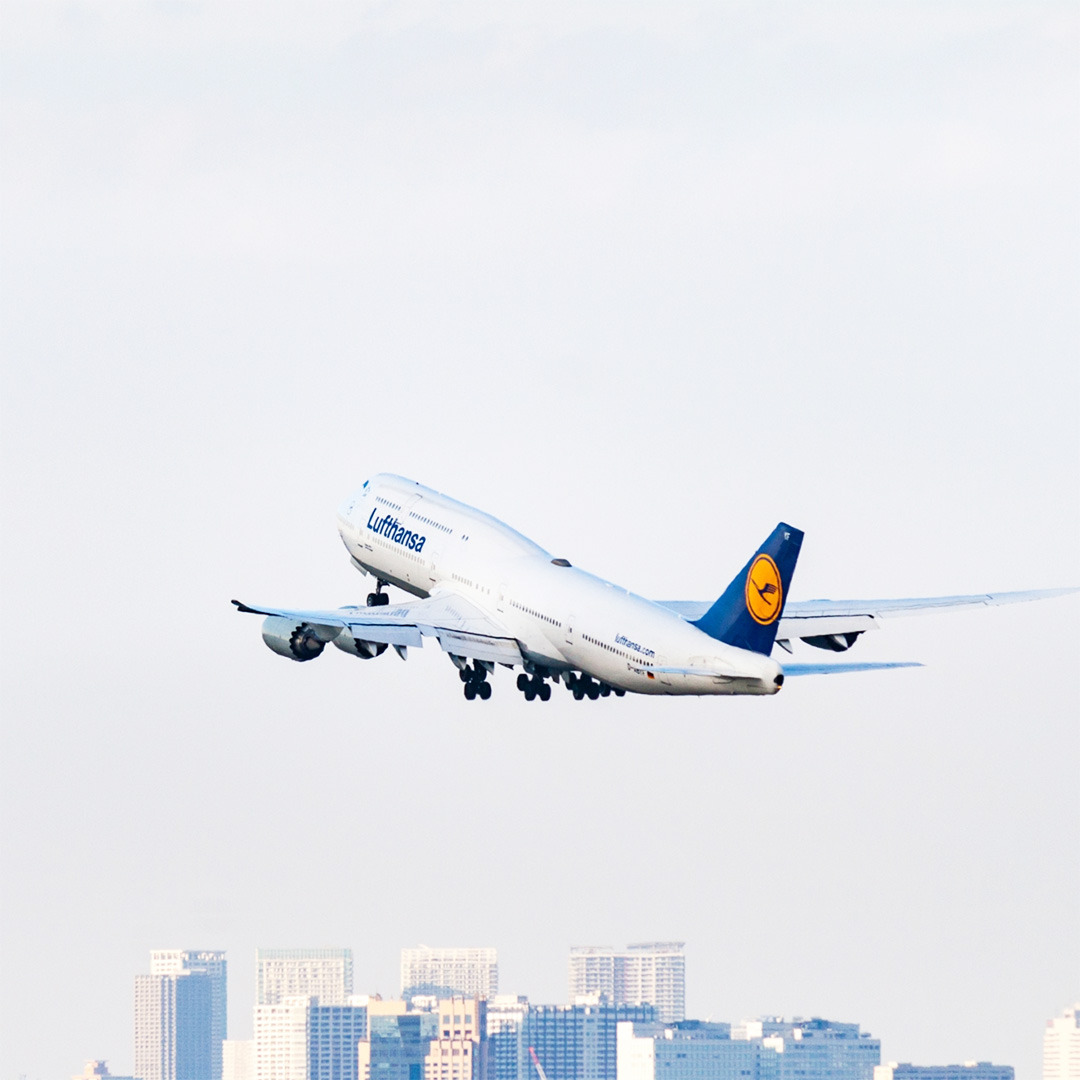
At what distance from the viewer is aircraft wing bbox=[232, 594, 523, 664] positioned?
11012 cm

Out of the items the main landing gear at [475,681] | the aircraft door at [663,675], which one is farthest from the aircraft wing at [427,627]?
the aircraft door at [663,675]

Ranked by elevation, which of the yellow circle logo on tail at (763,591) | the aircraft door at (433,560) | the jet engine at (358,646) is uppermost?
the aircraft door at (433,560)

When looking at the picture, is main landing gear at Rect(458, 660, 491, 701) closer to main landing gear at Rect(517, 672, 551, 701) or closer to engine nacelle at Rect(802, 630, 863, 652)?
main landing gear at Rect(517, 672, 551, 701)

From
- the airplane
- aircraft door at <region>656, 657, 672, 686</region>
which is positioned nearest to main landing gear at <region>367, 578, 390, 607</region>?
the airplane

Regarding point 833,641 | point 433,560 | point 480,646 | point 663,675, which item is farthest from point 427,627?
point 833,641

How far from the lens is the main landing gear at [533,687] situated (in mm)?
114375

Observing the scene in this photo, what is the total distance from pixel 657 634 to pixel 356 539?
2615cm

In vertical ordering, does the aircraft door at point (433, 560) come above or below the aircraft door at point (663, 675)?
above

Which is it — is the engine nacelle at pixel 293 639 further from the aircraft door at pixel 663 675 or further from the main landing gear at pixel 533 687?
the aircraft door at pixel 663 675

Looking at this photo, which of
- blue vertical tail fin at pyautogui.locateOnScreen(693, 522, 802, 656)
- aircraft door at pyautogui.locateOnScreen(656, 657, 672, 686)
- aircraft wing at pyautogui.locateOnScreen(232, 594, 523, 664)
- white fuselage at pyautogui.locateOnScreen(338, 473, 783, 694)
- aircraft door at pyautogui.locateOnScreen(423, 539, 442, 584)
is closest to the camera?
blue vertical tail fin at pyautogui.locateOnScreen(693, 522, 802, 656)

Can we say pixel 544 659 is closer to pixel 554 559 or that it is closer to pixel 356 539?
pixel 554 559

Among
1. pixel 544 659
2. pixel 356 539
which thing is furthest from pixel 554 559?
pixel 356 539

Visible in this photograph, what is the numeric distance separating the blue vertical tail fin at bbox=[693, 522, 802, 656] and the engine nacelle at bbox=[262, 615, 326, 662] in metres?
19.4

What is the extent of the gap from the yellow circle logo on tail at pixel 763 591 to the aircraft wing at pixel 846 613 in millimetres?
10676
